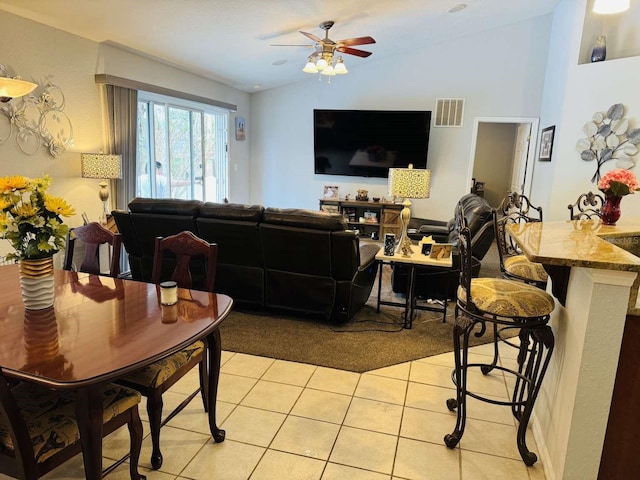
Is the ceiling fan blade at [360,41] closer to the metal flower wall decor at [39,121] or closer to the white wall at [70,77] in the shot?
the white wall at [70,77]

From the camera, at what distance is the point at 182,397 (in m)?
2.53

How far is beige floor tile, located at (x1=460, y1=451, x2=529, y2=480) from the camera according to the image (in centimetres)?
196

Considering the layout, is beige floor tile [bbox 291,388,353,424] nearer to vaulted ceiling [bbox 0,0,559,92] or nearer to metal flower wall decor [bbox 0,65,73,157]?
metal flower wall decor [bbox 0,65,73,157]

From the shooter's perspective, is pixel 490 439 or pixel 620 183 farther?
pixel 620 183

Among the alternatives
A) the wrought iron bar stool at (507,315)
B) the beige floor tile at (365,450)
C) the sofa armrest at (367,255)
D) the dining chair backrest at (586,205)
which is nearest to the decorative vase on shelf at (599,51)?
the dining chair backrest at (586,205)

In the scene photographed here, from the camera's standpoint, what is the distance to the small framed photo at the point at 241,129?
7680 millimetres

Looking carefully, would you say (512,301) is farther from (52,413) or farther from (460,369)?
(52,413)

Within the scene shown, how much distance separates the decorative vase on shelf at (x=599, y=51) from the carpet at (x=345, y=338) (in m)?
3.67

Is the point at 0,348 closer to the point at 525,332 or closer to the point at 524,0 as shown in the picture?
the point at 525,332

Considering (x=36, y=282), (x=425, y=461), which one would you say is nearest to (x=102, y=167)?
(x=36, y=282)

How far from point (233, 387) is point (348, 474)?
0.97m

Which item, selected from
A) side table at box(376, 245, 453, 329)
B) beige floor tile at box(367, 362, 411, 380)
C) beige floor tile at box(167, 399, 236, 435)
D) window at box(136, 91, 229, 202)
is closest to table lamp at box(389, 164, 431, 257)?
Answer: side table at box(376, 245, 453, 329)

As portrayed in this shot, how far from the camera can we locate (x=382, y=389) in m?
2.65

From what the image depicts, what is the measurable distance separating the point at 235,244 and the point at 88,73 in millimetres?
2627
